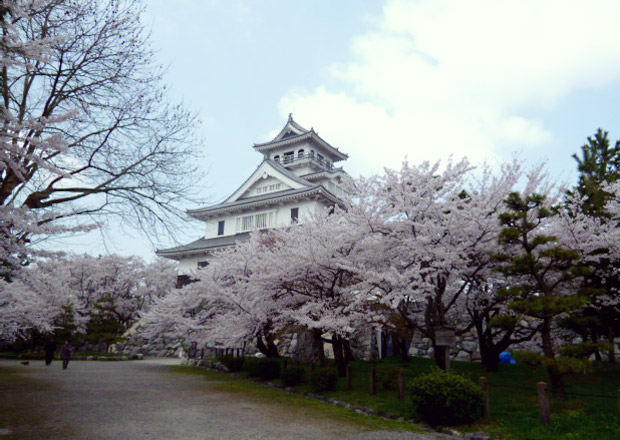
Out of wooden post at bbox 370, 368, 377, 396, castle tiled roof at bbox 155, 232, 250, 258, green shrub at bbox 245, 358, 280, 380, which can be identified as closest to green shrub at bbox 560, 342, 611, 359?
wooden post at bbox 370, 368, 377, 396

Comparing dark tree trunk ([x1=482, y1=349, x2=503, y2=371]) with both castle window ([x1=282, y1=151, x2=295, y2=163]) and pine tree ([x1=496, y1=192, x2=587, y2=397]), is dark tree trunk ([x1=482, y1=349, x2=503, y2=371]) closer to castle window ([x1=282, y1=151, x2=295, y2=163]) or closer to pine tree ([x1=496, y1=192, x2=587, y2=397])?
pine tree ([x1=496, y1=192, x2=587, y2=397])

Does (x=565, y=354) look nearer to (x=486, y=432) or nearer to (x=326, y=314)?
(x=486, y=432)

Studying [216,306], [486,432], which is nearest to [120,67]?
[486,432]

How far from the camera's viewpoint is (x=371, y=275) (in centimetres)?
1179

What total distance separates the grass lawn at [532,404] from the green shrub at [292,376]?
0.41 m

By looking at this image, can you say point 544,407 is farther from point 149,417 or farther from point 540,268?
point 149,417

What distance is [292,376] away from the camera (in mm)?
15320

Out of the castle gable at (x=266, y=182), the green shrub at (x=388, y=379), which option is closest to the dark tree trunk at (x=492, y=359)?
the green shrub at (x=388, y=379)

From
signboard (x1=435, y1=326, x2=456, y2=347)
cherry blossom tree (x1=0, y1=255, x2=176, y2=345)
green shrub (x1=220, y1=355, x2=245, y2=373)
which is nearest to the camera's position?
signboard (x1=435, y1=326, x2=456, y2=347)

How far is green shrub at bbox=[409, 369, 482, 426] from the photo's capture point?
8953mm

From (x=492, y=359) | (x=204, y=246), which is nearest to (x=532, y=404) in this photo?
(x=492, y=359)

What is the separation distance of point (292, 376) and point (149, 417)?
676 cm

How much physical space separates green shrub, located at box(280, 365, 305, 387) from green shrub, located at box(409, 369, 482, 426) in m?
6.65

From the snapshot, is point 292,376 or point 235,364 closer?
point 292,376
